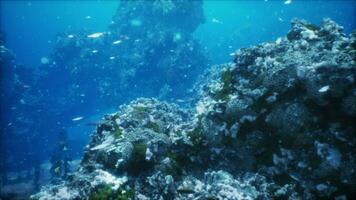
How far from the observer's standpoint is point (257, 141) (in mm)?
5078

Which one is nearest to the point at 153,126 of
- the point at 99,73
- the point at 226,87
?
the point at 226,87

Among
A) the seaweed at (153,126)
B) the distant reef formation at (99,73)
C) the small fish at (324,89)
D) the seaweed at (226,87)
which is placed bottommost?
the small fish at (324,89)

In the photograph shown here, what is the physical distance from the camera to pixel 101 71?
29188 millimetres

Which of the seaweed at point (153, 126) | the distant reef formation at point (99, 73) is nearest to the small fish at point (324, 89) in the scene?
the seaweed at point (153, 126)

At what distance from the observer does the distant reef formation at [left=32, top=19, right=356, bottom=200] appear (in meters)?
4.41

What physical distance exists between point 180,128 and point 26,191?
13707mm

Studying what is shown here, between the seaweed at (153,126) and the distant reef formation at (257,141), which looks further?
the seaweed at (153,126)

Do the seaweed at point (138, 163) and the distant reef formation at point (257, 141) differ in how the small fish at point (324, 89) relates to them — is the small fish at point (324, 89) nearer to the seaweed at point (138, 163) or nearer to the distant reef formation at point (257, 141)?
the distant reef formation at point (257, 141)

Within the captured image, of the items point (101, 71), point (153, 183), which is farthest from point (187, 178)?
point (101, 71)

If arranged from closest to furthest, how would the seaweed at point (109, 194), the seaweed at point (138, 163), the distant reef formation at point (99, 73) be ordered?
the seaweed at point (109, 194), the seaweed at point (138, 163), the distant reef formation at point (99, 73)

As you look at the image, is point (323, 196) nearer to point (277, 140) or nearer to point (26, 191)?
point (277, 140)

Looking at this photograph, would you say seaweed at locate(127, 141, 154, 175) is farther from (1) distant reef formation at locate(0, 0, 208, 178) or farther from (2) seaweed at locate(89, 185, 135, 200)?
(1) distant reef formation at locate(0, 0, 208, 178)

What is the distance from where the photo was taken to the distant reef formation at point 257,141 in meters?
4.41

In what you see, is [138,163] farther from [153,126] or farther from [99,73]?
[99,73]
